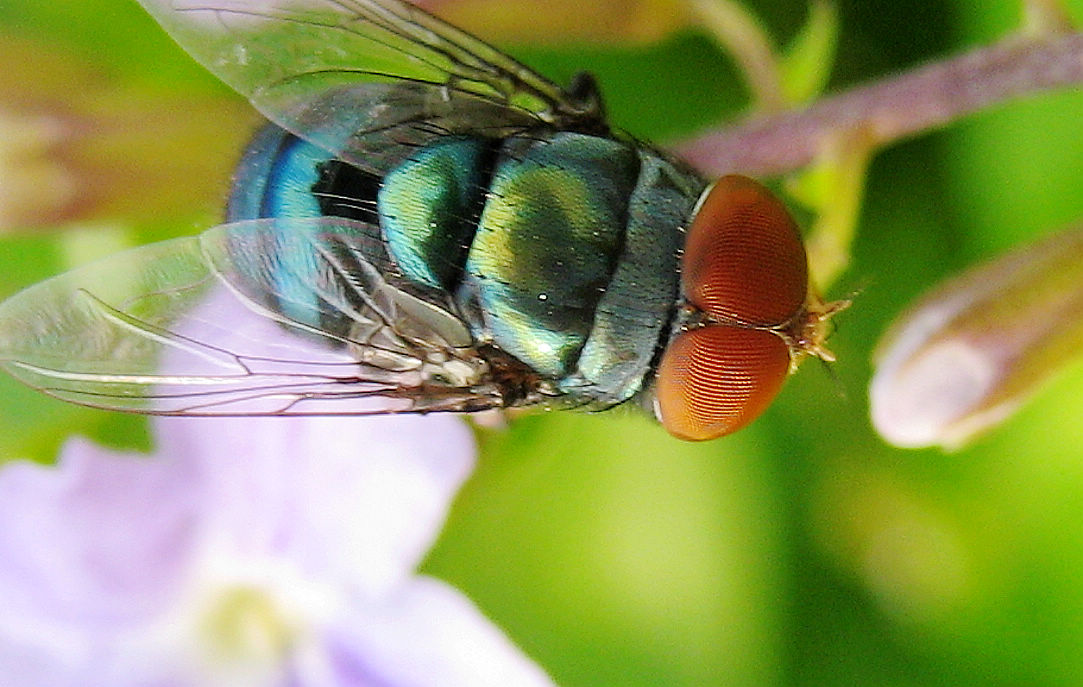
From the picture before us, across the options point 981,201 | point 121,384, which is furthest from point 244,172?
point 981,201

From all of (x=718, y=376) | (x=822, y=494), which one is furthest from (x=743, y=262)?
(x=822, y=494)

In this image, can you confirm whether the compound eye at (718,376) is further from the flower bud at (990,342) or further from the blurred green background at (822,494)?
the blurred green background at (822,494)

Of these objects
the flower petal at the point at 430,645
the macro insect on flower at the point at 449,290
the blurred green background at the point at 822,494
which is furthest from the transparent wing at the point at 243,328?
the blurred green background at the point at 822,494

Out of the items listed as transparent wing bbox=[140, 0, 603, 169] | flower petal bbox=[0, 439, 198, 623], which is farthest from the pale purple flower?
transparent wing bbox=[140, 0, 603, 169]

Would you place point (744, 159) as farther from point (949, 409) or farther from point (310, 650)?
point (310, 650)

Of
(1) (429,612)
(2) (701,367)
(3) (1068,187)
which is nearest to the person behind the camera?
(2) (701,367)

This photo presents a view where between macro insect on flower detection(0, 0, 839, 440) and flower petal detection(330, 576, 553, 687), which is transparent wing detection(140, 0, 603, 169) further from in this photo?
flower petal detection(330, 576, 553, 687)
